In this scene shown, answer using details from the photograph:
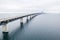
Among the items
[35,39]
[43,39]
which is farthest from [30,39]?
[43,39]

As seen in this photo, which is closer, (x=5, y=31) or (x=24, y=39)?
(x=24, y=39)

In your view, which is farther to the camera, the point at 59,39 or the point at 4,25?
the point at 4,25

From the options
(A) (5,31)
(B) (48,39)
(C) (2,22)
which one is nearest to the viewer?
(B) (48,39)

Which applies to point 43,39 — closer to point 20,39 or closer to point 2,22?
point 20,39

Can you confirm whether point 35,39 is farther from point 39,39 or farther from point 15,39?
point 15,39

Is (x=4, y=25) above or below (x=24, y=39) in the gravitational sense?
above

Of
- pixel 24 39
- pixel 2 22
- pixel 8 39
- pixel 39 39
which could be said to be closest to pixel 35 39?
pixel 39 39

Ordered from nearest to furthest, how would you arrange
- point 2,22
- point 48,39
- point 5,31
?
point 48,39, point 2,22, point 5,31

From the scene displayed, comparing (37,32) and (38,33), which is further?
(37,32)

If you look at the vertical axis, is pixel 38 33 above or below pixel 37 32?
below
